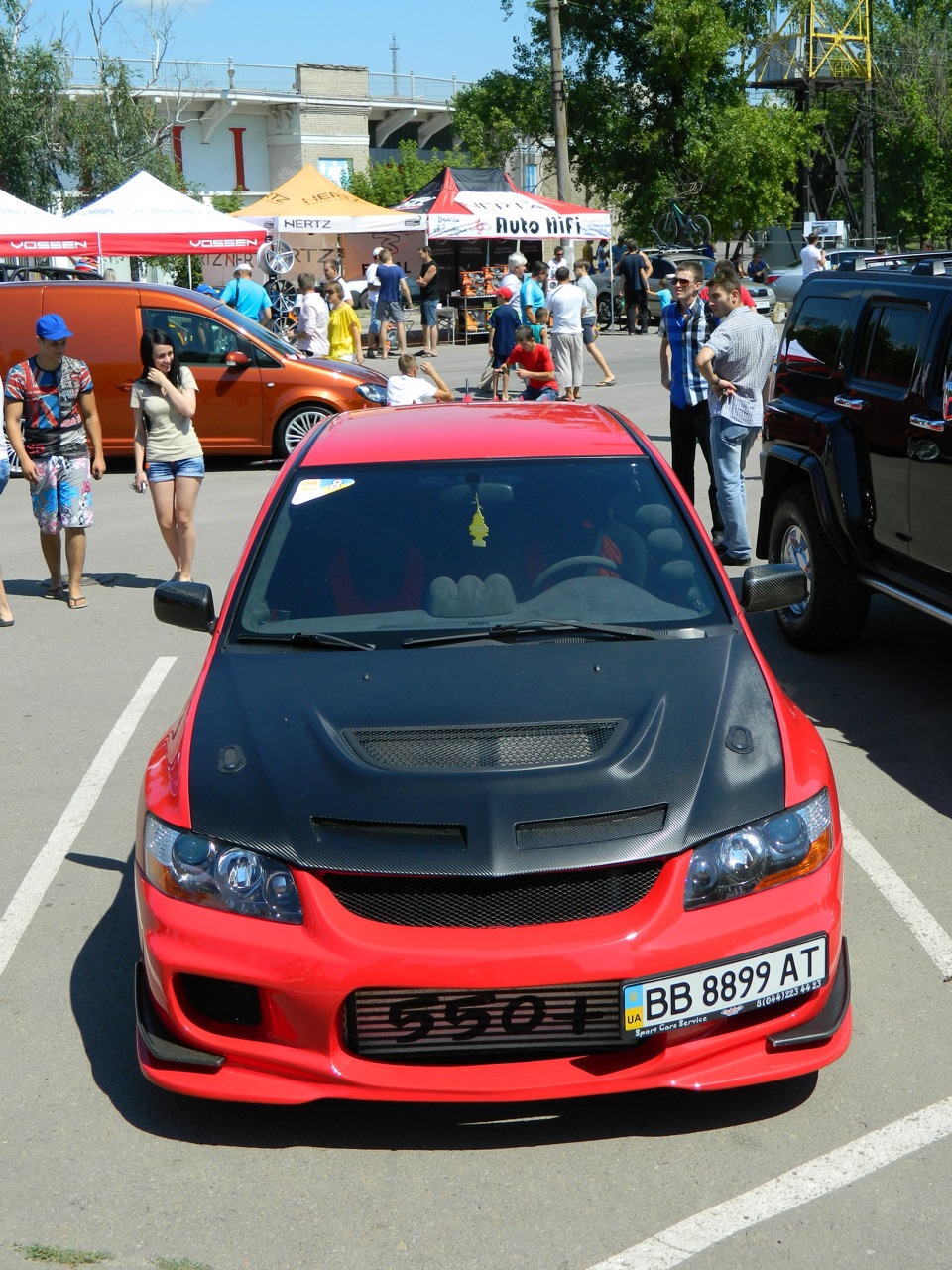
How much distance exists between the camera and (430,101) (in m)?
75.1

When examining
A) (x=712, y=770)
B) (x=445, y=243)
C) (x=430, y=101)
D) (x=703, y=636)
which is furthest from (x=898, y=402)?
(x=430, y=101)

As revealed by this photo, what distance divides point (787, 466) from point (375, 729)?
200 inches

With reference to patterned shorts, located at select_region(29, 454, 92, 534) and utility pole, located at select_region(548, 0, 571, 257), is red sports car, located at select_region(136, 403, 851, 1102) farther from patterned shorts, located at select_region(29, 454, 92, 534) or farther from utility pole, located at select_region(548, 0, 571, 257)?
utility pole, located at select_region(548, 0, 571, 257)

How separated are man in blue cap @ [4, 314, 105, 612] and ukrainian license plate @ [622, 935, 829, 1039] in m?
6.90

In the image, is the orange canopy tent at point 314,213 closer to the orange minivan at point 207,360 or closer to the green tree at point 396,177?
the orange minivan at point 207,360

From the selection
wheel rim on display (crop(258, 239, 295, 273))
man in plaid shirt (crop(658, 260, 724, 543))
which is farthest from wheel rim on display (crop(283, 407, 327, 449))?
wheel rim on display (crop(258, 239, 295, 273))

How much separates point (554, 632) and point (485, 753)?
75 centimetres

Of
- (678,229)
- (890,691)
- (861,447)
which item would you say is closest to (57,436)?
(861,447)

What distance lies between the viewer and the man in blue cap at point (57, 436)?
9297 mm

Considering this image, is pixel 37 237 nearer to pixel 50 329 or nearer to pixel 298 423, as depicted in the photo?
pixel 298 423

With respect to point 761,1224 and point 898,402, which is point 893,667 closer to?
point 898,402

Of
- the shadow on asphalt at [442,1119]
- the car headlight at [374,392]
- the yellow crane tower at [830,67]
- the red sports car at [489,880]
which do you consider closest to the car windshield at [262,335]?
the car headlight at [374,392]

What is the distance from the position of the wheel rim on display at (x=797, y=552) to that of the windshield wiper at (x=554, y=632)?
3720 millimetres

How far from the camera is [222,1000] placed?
11.0 feet
